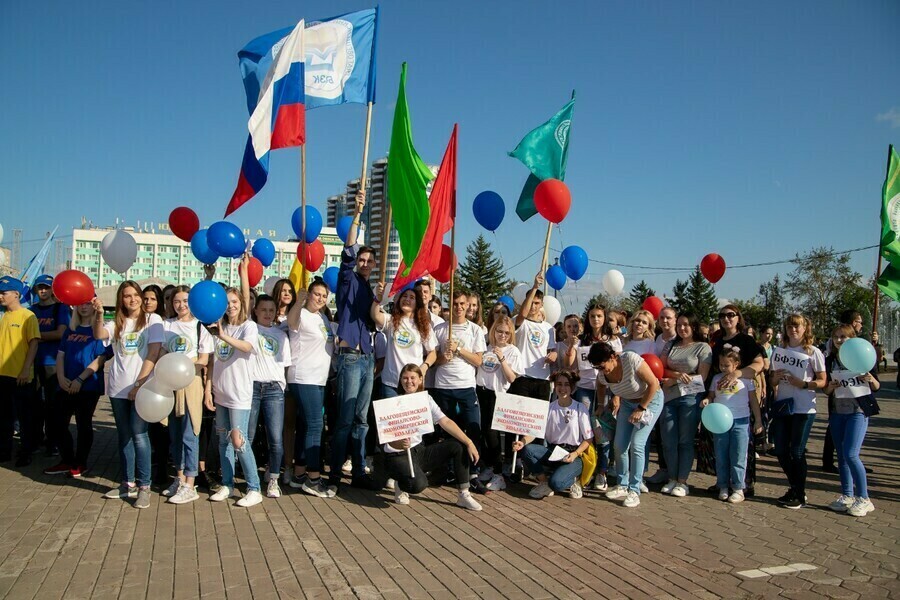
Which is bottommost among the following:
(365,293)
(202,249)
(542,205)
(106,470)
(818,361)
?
(106,470)

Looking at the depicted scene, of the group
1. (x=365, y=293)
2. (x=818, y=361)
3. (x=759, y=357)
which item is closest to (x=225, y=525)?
(x=365, y=293)

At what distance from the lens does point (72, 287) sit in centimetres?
639

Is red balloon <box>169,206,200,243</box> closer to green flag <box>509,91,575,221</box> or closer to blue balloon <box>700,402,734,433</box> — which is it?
green flag <box>509,91,575,221</box>

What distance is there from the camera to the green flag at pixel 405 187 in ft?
22.5

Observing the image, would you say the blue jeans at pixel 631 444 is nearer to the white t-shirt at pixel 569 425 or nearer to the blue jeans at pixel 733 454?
the white t-shirt at pixel 569 425

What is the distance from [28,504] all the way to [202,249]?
12.3 feet

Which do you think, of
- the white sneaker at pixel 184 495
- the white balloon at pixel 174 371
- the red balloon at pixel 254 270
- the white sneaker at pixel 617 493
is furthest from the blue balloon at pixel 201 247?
the white sneaker at pixel 617 493

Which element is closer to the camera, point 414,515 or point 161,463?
point 414,515

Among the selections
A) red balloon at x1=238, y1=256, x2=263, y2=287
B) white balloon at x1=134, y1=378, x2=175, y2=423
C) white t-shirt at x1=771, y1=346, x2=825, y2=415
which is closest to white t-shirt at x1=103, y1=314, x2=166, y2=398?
white balloon at x1=134, y1=378, x2=175, y2=423

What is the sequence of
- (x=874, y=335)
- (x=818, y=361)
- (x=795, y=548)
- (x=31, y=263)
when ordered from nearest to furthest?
(x=795, y=548) → (x=818, y=361) → (x=874, y=335) → (x=31, y=263)

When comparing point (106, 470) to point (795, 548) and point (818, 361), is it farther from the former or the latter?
point (818, 361)

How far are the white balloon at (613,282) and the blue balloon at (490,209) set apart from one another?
436 cm

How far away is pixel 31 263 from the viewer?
13234 mm

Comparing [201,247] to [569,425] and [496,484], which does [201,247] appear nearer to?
[496,484]
